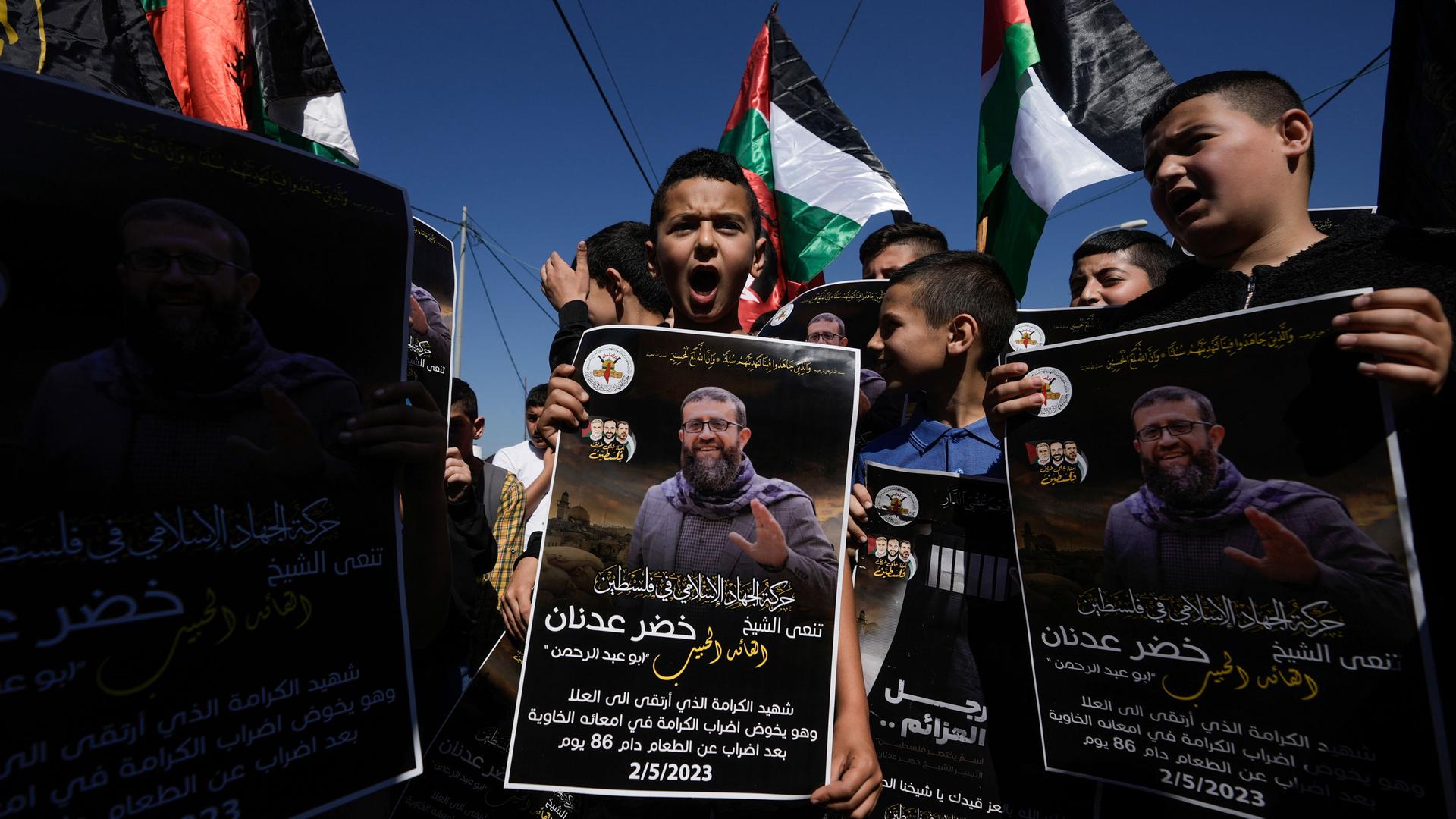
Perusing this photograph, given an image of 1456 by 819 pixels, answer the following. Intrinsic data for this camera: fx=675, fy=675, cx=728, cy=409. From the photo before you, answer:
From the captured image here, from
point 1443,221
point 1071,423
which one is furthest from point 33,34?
point 1443,221

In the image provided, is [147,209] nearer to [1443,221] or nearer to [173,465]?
[173,465]

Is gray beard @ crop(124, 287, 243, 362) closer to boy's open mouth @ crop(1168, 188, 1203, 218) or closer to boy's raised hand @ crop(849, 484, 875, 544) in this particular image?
boy's raised hand @ crop(849, 484, 875, 544)

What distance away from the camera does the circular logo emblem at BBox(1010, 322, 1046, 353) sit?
119 inches

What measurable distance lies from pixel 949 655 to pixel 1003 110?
3.71 meters

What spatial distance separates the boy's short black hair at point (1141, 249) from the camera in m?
3.46

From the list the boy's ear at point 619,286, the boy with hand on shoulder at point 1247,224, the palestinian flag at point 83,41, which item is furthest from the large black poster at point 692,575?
the palestinian flag at point 83,41

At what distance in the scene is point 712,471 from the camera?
1.78 metres

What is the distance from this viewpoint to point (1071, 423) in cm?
163

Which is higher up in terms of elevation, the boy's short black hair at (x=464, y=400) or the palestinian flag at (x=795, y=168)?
the palestinian flag at (x=795, y=168)

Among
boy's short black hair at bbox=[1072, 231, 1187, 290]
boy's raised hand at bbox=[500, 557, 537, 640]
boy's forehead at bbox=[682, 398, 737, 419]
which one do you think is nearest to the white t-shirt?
boy's raised hand at bbox=[500, 557, 537, 640]

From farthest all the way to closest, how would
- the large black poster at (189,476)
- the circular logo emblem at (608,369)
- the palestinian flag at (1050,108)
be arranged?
1. the palestinian flag at (1050,108)
2. the circular logo emblem at (608,369)
3. the large black poster at (189,476)

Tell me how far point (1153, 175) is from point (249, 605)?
2207 millimetres

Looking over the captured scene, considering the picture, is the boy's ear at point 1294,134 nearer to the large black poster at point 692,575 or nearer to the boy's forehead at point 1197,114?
the boy's forehead at point 1197,114

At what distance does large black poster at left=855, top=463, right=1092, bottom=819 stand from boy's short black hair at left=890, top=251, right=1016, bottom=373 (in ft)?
2.62
